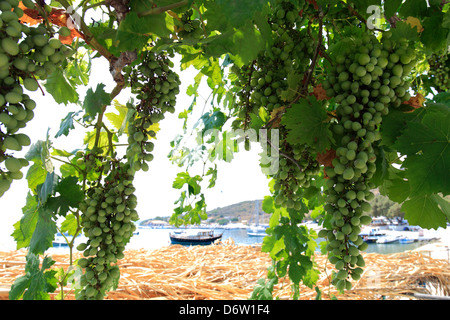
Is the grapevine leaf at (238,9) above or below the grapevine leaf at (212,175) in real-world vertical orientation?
above

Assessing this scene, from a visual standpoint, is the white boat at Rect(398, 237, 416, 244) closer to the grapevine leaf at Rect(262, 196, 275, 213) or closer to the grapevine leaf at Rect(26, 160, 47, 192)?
the grapevine leaf at Rect(262, 196, 275, 213)

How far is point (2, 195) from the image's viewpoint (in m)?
0.39

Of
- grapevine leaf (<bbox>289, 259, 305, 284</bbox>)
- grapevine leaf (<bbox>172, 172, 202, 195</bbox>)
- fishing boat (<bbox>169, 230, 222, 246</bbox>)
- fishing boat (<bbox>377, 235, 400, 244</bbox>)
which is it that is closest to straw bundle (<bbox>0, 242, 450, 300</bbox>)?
grapevine leaf (<bbox>289, 259, 305, 284</bbox>)

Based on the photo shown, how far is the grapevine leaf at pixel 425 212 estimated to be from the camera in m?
0.69

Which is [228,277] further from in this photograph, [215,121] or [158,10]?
[158,10]

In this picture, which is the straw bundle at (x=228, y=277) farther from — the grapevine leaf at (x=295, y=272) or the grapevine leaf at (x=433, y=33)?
the grapevine leaf at (x=433, y=33)

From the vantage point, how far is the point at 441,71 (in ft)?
6.97

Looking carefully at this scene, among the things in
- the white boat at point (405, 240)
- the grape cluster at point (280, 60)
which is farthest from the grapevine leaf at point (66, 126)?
the white boat at point (405, 240)

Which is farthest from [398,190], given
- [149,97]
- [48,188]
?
[48,188]

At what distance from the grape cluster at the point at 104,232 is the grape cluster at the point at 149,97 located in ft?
0.32

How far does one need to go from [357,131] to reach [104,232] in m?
0.67

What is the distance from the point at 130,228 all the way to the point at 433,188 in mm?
713

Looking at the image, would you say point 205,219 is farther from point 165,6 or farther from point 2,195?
point 2,195
